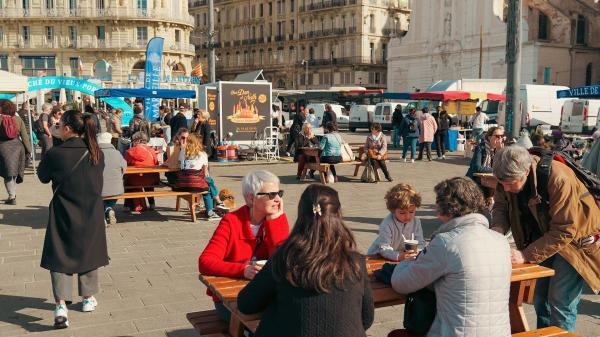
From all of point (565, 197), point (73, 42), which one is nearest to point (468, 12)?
point (73, 42)

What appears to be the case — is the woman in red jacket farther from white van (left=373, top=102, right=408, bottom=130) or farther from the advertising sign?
white van (left=373, top=102, right=408, bottom=130)

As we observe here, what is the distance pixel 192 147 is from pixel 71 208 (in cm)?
379

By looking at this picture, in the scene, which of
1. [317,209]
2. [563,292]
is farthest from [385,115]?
[317,209]

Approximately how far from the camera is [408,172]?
15.5 m

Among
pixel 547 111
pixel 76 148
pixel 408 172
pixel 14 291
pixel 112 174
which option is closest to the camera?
pixel 76 148

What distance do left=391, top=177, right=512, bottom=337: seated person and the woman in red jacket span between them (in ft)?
2.98

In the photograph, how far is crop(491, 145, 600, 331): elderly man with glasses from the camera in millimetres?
3725

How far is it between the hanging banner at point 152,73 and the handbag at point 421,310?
19.6 meters

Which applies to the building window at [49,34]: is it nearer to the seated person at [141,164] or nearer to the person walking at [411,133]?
the person walking at [411,133]

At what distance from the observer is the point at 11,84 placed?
43.3 feet

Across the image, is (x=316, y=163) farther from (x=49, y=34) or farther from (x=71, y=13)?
(x=49, y=34)

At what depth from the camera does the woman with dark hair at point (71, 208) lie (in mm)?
4926

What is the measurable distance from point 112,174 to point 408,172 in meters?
8.87

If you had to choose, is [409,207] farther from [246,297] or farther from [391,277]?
[246,297]
